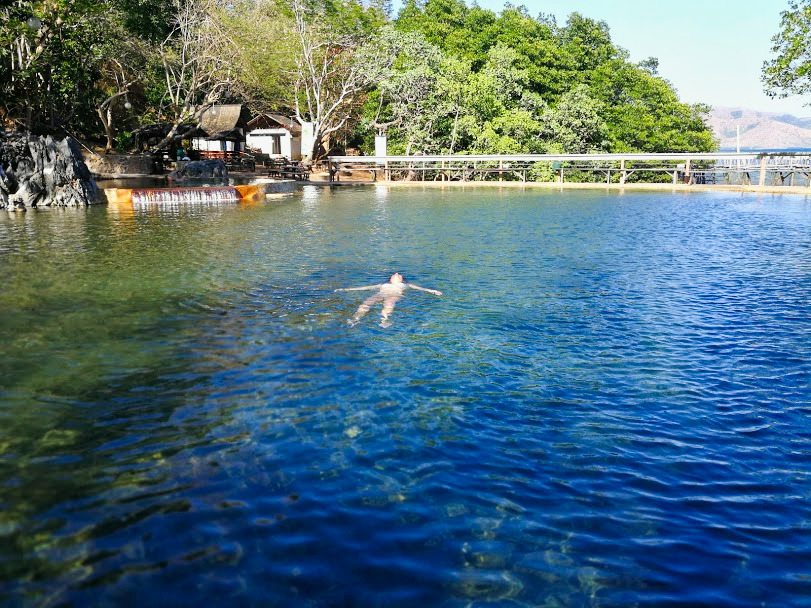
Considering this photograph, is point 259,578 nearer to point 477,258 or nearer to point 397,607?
point 397,607

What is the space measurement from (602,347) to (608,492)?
12.5 feet

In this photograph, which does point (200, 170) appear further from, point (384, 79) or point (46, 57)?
point (384, 79)

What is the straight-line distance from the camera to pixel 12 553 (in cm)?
409

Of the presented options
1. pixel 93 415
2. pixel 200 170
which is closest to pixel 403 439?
pixel 93 415

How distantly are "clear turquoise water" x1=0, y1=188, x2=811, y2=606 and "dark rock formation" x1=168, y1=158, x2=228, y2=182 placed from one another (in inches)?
793

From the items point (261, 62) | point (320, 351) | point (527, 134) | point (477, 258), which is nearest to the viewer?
point (320, 351)

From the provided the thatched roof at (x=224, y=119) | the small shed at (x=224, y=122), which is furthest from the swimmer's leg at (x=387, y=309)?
the thatched roof at (x=224, y=119)

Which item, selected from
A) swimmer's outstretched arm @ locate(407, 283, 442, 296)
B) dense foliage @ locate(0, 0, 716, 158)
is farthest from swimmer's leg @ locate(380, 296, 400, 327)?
dense foliage @ locate(0, 0, 716, 158)

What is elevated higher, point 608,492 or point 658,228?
point 658,228

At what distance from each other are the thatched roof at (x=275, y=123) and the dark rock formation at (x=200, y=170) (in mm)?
14603

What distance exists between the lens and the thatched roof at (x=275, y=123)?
1885 inches

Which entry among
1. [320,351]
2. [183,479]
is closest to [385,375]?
[320,351]

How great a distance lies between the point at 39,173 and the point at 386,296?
18990 millimetres

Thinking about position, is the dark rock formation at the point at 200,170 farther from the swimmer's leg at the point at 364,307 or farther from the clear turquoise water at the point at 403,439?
the swimmer's leg at the point at 364,307
